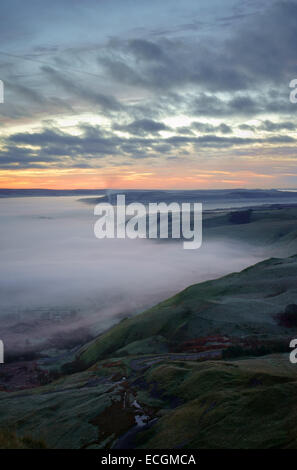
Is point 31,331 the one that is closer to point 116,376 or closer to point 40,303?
point 40,303

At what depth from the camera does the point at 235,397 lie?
94.8 ft

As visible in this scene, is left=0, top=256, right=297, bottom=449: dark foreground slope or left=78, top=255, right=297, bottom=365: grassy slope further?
left=78, top=255, right=297, bottom=365: grassy slope

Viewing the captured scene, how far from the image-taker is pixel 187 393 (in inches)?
1357

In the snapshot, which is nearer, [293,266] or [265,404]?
[265,404]

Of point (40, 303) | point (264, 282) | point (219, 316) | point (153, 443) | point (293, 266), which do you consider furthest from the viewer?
point (40, 303)

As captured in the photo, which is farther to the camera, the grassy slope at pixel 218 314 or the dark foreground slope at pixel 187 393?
the grassy slope at pixel 218 314

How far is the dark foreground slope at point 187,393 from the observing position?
25156 millimetres

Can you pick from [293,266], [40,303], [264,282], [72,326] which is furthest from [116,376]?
[40,303]

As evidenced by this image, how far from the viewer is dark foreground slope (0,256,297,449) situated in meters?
25.2

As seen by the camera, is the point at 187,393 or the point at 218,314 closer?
the point at 187,393

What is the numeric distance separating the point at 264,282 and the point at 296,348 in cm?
4678

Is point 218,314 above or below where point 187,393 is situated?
below
